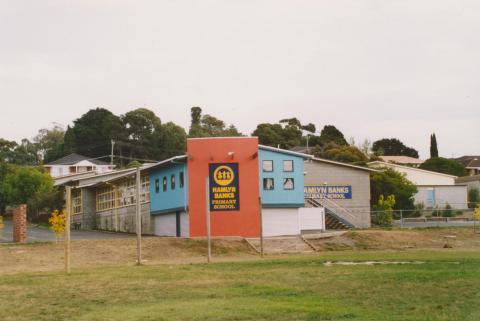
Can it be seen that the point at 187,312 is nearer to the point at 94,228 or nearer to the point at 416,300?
the point at 416,300

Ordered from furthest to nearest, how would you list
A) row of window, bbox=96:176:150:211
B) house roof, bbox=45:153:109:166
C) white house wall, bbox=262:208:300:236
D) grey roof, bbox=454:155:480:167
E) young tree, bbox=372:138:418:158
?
young tree, bbox=372:138:418:158 → grey roof, bbox=454:155:480:167 → house roof, bbox=45:153:109:166 → row of window, bbox=96:176:150:211 → white house wall, bbox=262:208:300:236

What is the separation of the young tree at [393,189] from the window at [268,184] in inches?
810

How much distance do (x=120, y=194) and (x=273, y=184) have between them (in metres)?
17.3

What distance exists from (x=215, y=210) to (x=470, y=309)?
36.9 m

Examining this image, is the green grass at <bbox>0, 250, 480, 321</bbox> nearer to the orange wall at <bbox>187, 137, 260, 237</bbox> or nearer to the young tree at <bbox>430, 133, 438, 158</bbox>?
the orange wall at <bbox>187, 137, 260, 237</bbox>

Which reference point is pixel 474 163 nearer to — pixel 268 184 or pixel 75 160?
pixel 75 160

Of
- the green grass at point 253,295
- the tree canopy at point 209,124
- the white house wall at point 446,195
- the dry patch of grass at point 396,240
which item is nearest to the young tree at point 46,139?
the tree canopy at point 209,124

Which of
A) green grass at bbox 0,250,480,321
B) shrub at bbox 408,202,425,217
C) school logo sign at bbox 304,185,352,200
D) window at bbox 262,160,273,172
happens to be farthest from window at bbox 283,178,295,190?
green grass at bbox 0,250,480,321

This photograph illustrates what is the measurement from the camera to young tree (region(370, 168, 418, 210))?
7244cm

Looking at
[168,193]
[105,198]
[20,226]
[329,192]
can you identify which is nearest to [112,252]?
[20,226]

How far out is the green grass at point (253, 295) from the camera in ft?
47.2

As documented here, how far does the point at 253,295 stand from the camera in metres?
17.9

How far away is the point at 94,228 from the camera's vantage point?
73125mm

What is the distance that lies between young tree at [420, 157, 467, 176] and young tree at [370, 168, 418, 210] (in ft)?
109
